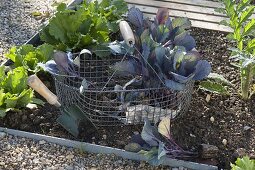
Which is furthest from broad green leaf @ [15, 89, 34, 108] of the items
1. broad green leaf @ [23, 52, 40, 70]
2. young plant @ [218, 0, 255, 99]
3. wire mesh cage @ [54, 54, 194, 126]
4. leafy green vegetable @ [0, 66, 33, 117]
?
young plant @ [218, 0, 255, 99]

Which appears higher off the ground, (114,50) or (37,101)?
(114,50)

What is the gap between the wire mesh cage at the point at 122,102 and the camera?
10.7 feet

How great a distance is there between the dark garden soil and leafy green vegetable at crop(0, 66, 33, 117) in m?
0.07

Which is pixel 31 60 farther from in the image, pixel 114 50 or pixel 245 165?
pixel 245 165

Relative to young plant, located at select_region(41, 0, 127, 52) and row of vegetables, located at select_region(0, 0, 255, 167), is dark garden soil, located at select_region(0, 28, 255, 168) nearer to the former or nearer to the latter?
row of vegetables, located at select_region(0, 0, 255, 167)

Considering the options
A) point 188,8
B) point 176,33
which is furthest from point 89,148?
point 188,8

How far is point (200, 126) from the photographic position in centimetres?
339

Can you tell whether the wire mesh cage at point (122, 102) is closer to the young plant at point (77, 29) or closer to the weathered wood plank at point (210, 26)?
the young plant at point (77, 29)

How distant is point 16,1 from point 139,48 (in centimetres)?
178

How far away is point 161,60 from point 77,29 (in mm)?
778

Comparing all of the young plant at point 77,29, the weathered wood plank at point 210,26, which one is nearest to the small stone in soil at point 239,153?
the young plant at point 77,29

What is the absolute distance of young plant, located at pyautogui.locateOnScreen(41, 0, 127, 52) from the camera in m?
3.70

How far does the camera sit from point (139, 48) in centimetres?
341

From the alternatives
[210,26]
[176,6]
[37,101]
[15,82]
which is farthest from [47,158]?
[176,6]
